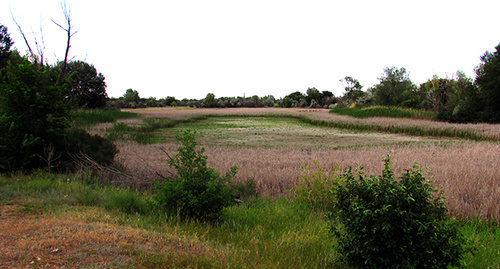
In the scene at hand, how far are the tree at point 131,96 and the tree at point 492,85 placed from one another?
85.5m

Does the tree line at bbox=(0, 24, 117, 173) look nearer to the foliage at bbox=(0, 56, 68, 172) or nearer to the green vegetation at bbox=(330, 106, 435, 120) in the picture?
the foliage at bbox=(0, 56, 68, 172)

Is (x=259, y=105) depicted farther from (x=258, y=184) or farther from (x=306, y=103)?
(x=258, y=184)

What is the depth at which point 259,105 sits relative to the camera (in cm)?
8656

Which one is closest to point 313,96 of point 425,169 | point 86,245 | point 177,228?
point 425,169

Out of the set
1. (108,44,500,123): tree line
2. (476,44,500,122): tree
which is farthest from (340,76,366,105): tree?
(476,44,500,122): tree

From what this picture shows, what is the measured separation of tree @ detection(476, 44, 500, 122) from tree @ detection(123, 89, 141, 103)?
280ft

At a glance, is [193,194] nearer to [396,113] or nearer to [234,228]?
[234,228]

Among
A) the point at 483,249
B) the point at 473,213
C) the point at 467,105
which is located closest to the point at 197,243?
the point at 483,249

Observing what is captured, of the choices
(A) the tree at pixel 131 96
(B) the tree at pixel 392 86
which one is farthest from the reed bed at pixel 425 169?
(A) the tree at pixel 131 96

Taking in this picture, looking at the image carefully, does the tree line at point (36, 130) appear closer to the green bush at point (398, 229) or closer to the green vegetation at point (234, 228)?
the green vegetation at point (234, 228)

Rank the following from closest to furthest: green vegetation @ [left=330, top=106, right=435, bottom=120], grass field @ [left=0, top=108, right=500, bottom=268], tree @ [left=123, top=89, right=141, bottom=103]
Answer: grass field @ [left=0, top=108, right=500, bottom=268]
green vegetation @ [left=330, top=106, right=435, bottom=120]
tree @ [left=123, top=89, right=141, bottom=103]

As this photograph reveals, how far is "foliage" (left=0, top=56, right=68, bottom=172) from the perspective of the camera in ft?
27.0

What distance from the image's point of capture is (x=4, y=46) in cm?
3288

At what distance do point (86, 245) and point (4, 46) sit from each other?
40.1m
